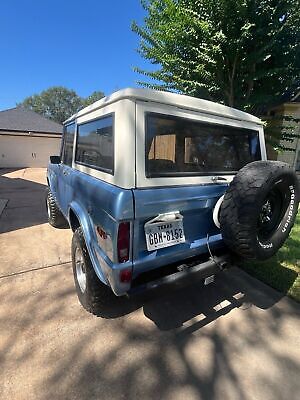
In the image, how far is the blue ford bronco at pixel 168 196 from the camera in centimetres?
187

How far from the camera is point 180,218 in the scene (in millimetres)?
2104

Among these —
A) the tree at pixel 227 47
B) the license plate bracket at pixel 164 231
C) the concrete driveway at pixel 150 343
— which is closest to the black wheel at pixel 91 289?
the concrete driveway at pixel 150 343

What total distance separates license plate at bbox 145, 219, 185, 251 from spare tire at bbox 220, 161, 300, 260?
0.40 meters

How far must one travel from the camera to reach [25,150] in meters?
18.2

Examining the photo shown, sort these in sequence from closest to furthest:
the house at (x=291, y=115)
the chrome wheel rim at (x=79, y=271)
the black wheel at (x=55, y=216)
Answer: the chrome wheel rim at (x=79, y=271)
the black wheel at (x=55, y=216)
the house at (x=291, y=115)

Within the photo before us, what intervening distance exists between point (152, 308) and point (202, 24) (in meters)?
6.83

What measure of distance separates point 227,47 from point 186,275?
684cm

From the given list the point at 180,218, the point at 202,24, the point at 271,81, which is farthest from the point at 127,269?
the point at 271,81

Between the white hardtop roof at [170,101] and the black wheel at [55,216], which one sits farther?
the black wheel at [55,216]

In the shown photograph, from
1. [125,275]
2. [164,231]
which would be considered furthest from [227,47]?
[125,275]

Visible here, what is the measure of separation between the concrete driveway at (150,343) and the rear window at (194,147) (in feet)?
3.75

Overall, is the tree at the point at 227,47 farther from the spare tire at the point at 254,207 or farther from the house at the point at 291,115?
the spare tire at the point at 254,207

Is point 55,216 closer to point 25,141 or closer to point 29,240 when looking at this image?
point 29,240

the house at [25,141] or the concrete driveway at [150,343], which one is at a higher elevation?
the house at [25,141]
